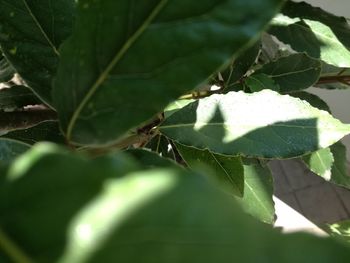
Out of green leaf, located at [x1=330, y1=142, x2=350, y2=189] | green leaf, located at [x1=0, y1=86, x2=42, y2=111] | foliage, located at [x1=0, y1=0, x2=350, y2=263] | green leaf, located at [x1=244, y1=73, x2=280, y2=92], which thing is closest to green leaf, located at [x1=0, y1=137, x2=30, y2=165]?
foliage, located at [x1=0, y1=0, x2=350, y2=263]

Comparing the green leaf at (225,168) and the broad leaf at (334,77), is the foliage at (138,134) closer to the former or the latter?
the green leaf at (225,168)

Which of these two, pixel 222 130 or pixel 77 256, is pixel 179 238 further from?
pixel 222 130

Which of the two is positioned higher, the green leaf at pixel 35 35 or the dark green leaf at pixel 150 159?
the green leaf at pixel 35 35

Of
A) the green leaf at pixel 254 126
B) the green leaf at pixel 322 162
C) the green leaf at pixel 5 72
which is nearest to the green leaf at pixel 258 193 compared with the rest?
the green leaf at pixel 322 162

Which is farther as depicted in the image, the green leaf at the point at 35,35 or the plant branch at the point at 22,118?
the plant branch at the point at 22,118

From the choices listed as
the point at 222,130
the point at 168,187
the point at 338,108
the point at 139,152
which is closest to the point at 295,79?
the point at 222,130

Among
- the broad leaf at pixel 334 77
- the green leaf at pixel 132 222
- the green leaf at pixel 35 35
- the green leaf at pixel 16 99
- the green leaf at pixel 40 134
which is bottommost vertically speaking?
the broad leaf at pixel 334 77

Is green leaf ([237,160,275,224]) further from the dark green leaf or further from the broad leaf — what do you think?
the dark green leaf
